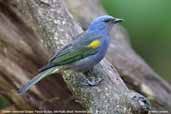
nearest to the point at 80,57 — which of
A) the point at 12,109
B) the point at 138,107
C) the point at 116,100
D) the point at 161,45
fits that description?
the point at 116,100

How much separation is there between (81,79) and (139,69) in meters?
1.21

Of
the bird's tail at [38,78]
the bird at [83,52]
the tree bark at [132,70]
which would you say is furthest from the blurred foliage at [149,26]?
the bird's tail at [38,78]

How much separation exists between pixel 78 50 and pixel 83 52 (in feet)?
0.14

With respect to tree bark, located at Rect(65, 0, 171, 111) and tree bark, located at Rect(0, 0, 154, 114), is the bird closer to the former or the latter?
tree bark, located at Rect(0, 0, 154, 114)

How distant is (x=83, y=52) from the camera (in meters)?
4.29

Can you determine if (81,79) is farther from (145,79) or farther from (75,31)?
(145,79)

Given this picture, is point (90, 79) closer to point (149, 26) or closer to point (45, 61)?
point (45, 61)

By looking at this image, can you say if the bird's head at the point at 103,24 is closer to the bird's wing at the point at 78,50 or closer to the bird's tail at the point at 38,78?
the bird's wing at the point at 78,50

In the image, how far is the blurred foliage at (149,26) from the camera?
720 centimetres

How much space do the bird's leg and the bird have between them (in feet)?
0.16

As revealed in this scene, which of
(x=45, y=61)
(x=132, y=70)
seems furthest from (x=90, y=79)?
(x=132, y=70)

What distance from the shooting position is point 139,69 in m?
5.27

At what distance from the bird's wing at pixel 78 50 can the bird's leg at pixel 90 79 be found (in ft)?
0.44

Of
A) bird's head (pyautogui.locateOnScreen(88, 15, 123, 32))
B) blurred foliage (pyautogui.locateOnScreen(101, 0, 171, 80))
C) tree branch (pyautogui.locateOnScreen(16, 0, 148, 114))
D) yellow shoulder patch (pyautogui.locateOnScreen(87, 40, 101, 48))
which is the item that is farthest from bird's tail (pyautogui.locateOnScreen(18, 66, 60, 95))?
blurred foliage (pyautogui.locateOnScreen(101, 0, 171, 80))
